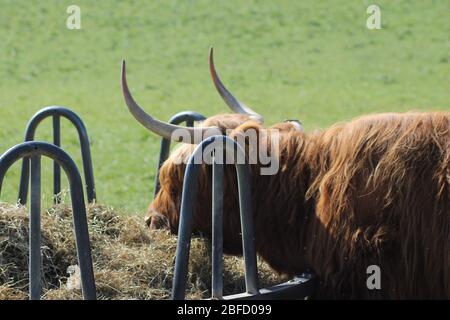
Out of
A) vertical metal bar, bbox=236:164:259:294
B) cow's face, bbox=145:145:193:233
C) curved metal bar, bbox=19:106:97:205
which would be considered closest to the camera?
vertical metal bar, bbox=236:164:259:294

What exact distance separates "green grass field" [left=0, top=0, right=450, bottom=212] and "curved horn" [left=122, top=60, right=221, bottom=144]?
9.27 meters

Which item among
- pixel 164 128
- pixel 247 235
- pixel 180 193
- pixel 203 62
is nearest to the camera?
pixel 247 235

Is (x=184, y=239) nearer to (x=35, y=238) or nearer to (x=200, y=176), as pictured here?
(x=35, y=238)

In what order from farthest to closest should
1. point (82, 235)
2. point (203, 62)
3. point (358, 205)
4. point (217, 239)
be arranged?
1. point (203, 62)
2. point (358, 205)
3. point (217, 239)
4. point (82, 235)

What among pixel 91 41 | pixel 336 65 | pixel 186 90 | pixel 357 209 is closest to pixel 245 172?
pixel 357 209

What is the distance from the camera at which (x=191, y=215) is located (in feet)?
12.9

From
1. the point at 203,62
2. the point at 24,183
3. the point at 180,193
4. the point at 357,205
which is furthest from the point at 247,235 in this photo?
the point at 203,62

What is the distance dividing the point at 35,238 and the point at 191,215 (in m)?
0.66

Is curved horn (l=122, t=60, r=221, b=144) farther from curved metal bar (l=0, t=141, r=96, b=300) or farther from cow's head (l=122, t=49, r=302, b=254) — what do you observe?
curved metal bar (l=0, t=141, r=96, b=300)

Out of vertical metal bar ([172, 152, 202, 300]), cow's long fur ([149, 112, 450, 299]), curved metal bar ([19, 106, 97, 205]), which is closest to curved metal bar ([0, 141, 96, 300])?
vertical metal bar ([172, 152, 202, 300])

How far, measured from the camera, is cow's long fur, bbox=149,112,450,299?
14.6 feet

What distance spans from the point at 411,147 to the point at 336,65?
1852 centimetres

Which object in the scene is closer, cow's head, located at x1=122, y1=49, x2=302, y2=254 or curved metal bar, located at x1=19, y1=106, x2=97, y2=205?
cow's head, located at x1=122, y1=49, x2=302, y2=254

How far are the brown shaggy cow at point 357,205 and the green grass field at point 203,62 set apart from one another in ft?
30.3
